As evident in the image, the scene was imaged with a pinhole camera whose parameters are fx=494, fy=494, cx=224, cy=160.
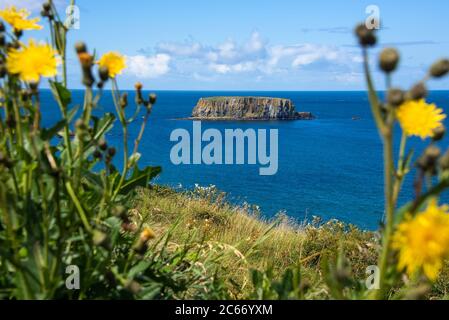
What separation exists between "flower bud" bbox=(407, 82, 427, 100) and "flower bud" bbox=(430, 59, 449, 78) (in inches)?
1.4

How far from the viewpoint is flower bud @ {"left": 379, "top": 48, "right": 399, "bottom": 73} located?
3.31 feet

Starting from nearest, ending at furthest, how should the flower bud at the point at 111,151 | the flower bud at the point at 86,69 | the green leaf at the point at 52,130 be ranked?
1. the flower bud at the point at 86,69
2. the green leaf at the point at 52,130
3. the flower bud at the point at 111,151

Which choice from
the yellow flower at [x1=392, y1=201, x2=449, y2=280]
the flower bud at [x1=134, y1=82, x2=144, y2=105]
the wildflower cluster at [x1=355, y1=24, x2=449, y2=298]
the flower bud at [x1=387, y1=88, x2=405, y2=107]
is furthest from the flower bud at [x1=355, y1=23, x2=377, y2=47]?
the flower bud at [x1=134, y1=82, x2=144, y2=105]

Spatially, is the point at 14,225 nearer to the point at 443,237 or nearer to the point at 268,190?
the point at 443,237

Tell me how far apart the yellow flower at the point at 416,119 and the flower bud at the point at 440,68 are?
66 mm

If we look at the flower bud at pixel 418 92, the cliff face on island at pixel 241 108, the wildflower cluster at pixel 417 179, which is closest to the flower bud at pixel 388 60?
the wildflower cluster at pixel 417 179

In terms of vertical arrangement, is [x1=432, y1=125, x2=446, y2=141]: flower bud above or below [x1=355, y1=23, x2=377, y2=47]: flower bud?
below

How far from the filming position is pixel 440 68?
110cm

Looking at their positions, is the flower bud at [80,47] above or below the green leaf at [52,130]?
above

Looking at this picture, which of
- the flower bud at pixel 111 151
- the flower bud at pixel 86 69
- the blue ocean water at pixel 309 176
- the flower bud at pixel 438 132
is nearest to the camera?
the flower bud at pixel 438 132

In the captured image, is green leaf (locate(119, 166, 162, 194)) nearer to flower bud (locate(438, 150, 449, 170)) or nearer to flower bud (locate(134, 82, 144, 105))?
flower bud (locate(134, 82, 144, 105))

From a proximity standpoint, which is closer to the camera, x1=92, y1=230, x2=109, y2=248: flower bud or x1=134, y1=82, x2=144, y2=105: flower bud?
x1=92, y1=230, x2=109, y2=248: flower bud

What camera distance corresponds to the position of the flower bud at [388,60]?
1010mm

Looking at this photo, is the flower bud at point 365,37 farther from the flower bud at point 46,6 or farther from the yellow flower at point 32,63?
the flower bud at point 46,6
